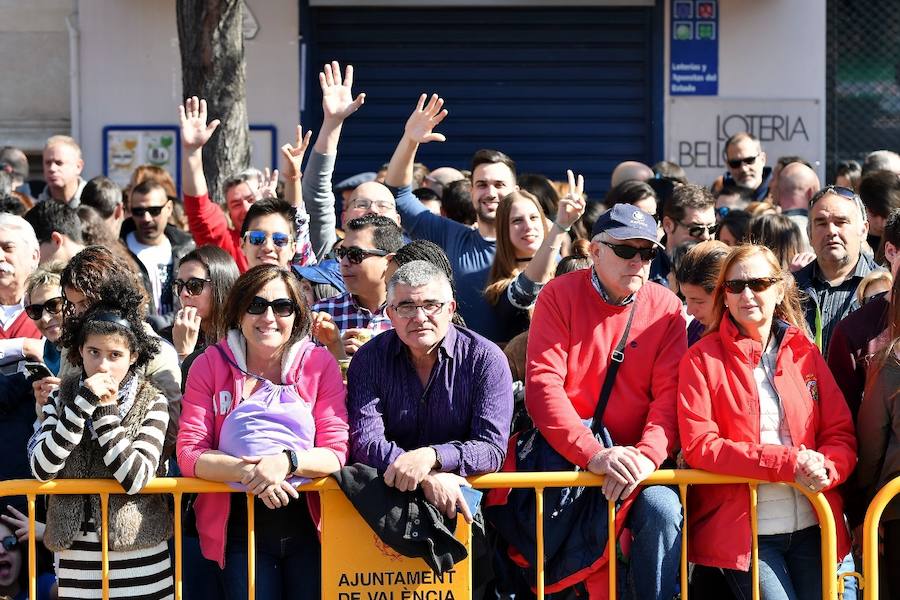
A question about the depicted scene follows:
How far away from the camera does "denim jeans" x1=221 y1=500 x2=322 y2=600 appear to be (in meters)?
4.70

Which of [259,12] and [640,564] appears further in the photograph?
[259,12]

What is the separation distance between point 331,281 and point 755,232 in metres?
2.14

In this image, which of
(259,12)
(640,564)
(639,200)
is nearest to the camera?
(640,564)

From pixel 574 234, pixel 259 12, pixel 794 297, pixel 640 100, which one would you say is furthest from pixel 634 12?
pixel 794 297

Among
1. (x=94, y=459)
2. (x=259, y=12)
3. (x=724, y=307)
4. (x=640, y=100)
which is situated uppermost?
(x=259, y=12)

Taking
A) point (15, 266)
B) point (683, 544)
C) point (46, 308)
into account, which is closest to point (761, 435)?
point (683, 544)

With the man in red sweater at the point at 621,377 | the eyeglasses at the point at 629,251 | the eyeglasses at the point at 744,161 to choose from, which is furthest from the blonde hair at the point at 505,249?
the eyeglasses at the point at 744,161

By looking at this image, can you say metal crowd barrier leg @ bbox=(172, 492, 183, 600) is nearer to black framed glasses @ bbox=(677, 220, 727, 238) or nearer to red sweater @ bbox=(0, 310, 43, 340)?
red sweater @ bbox=(0, 310, 43, 340)

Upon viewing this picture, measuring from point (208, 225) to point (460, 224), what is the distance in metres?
1.48

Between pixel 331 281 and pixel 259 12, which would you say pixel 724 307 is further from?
pixel 259 12

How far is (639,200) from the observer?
742 cm

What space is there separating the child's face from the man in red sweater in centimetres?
153

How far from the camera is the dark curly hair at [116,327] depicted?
4.74m

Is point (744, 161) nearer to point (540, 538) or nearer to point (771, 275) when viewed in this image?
point (771, 275)
